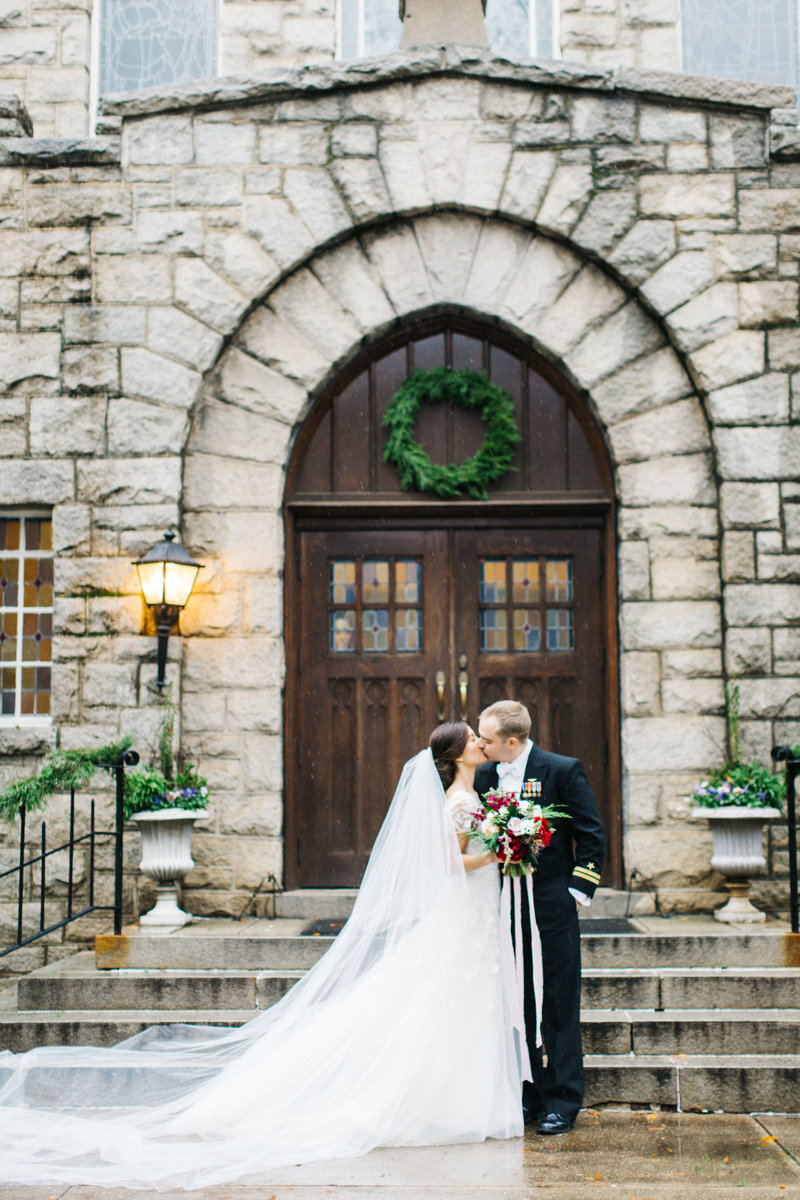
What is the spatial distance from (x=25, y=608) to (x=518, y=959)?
4386mm

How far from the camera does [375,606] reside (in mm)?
7367

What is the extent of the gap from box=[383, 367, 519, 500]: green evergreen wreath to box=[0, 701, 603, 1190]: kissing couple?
100 inches

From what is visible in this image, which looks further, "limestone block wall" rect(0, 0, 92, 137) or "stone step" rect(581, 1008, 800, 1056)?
"limestone block wall" rect(0, 0, 92, 137)

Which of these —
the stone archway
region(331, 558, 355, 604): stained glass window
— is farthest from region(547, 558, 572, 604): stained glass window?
region(331, 558, 355, 604): stained glass window

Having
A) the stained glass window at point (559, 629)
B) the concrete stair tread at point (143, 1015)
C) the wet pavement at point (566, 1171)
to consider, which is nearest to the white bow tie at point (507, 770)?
the wet pavement at point (566, 1171)

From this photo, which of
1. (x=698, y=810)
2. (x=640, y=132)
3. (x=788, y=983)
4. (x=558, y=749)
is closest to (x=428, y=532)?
(x=558, y=749)

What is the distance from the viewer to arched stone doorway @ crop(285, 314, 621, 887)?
723cm

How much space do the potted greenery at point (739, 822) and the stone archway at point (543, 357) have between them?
0.51 m

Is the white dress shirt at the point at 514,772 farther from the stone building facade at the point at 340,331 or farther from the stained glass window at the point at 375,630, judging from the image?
the stained glass window at the point at 375,630

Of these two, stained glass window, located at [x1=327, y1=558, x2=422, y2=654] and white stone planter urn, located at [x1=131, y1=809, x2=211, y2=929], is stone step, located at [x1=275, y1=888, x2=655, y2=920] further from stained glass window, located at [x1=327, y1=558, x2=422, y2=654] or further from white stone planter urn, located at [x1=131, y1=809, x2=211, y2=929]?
stained glass window, located at [x1=327, y1=558, x2=422, y2=654]

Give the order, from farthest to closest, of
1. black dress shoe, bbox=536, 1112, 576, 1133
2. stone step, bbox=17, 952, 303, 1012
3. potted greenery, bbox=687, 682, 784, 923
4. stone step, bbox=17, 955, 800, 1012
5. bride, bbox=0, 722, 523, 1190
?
potted greenery, bbox=687, 682, 784, 923 < stone step, bbox=17, 952, 303, 1012 < stone step, bbox=17, 955, 800, 1012 < black dress shoe, bbox=536, 1112, 576, 1133 < bride, bbox=0, 722, 523, 1190

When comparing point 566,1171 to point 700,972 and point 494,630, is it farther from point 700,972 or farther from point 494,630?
point 494,630

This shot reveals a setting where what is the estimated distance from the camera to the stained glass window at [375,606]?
7336 mm

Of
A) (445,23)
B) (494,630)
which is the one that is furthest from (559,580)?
(445,23)
